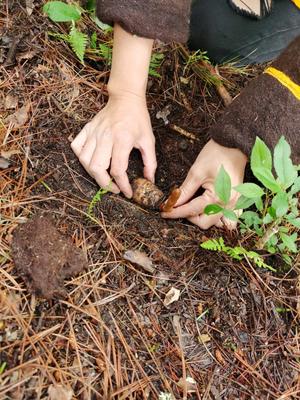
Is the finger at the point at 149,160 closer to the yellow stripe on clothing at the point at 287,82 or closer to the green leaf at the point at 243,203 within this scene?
the green leaf at the point at 243,203

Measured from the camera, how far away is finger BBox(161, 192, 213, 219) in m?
1.99

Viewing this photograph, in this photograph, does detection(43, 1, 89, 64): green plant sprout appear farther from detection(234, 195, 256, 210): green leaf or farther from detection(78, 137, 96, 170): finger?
detection(234, 195, 256, 210): green leaf

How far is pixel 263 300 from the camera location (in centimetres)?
185

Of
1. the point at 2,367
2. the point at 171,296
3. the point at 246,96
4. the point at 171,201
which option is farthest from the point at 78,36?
the point at 2,367

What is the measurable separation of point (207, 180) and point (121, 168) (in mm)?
399

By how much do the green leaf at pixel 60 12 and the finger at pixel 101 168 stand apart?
769mm

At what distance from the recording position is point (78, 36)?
2262mm

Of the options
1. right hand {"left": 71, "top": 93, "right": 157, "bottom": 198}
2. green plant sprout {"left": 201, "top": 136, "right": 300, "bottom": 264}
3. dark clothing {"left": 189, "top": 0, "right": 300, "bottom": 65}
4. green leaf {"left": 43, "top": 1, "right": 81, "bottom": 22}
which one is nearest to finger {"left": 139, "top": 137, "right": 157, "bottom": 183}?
right hand {"left": 71, "top": 93, "right": 157, "bottom": 198}

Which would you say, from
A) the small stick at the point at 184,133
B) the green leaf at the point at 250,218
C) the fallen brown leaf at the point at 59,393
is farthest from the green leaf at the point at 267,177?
the fallen brown leaf at the point at 59,393

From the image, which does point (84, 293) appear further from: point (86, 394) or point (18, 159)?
point (18, 159)

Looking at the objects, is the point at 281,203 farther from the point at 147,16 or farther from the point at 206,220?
the point at 147,16

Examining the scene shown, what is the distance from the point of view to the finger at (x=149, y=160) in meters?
2.13

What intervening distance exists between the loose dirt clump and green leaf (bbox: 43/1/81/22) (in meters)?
1.13

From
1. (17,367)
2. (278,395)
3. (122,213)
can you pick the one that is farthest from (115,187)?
(278,395)
